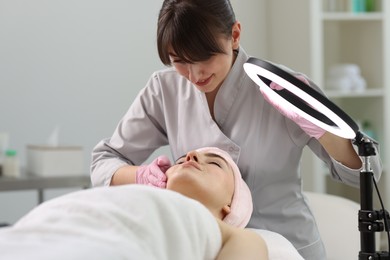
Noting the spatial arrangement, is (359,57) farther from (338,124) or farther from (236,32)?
(338,124)

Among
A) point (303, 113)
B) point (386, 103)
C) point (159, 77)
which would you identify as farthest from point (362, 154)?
point (386, 103)

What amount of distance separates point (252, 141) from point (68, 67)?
2.00 m

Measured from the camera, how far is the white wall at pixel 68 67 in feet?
12.2

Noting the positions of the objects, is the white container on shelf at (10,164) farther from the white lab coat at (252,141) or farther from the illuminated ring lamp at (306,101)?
the illuminated ring lamp at (306,101)

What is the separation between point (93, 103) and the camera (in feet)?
12.8

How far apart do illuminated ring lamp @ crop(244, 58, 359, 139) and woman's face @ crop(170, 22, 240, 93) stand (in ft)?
1.08

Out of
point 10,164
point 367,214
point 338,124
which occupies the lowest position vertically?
point 10,164

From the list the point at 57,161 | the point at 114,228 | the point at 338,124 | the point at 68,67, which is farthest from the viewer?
the point at 68,67

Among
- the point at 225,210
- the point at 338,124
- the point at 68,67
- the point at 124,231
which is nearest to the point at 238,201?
the point at 225,210

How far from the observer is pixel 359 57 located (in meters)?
4.40

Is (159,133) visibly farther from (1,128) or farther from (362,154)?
(1,128)

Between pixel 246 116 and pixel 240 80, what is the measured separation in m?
0.10

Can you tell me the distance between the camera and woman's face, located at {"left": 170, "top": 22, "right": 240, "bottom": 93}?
6.09 feet

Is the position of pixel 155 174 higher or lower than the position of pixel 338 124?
lower
